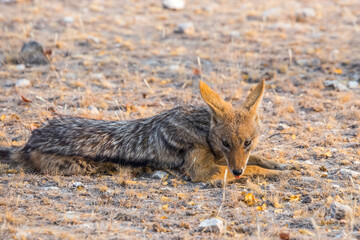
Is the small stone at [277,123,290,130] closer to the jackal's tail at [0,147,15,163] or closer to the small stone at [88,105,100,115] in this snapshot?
the small stone at [88,105,100,115]

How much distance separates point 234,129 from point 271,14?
11340 millimetres

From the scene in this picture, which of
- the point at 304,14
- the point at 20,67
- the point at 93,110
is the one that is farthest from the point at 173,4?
the point at 93,110

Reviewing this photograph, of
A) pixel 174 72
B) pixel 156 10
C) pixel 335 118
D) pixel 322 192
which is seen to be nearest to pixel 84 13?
pixel 156 10

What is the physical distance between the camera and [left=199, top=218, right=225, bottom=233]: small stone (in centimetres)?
438

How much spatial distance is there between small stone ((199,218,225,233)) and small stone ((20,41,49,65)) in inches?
315

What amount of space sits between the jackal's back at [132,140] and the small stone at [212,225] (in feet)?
5.77

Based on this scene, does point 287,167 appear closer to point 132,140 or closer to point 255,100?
point 255,100

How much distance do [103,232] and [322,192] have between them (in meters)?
2.52

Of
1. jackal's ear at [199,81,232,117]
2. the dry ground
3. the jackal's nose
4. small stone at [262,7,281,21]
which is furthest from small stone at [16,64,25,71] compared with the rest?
small stone at [262,7,281,21]

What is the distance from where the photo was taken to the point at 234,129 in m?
5.73

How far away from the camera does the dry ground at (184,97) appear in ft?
15.4

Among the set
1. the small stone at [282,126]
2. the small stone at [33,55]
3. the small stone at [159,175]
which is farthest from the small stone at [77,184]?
the small stone at [33,55]

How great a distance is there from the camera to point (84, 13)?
16422mm

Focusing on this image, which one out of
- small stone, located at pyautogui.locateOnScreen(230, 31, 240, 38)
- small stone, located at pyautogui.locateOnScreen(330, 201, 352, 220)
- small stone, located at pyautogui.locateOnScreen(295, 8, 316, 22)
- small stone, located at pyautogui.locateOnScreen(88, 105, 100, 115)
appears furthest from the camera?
small stone, located at pyautogui.locateOnScreen(295, 8, 316, 22)
